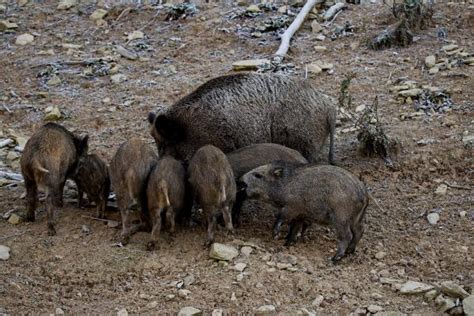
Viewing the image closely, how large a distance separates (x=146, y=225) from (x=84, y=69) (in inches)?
209

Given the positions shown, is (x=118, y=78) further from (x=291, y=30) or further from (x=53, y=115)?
(x=291, y=30)

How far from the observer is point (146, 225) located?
6848mm

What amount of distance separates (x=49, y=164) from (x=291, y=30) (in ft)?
19.7

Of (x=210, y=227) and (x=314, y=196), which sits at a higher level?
(x=314, y=196)

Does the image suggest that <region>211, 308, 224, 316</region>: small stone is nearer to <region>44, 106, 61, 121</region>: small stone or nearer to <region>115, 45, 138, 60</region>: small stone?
<region>44, 106, 61, 121</region>: small stone

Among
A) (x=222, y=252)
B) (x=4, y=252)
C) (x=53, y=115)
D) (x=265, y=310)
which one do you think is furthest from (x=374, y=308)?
(x=53, y=115)

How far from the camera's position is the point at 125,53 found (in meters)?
12.0

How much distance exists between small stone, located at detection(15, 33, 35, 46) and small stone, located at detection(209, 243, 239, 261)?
24.8 feet

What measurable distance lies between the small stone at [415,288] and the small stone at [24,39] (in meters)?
8.79

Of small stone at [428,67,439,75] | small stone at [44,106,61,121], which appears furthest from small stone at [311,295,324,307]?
small stone at [44,106,61,121]

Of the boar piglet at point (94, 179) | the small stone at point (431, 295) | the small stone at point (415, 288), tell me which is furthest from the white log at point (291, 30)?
the small stone at point (431, 295)

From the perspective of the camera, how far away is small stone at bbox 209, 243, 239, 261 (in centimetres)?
618

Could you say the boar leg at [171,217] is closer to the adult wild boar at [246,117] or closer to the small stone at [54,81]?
the adult wild boar at [246,117]

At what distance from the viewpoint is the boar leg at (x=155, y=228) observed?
646cm
